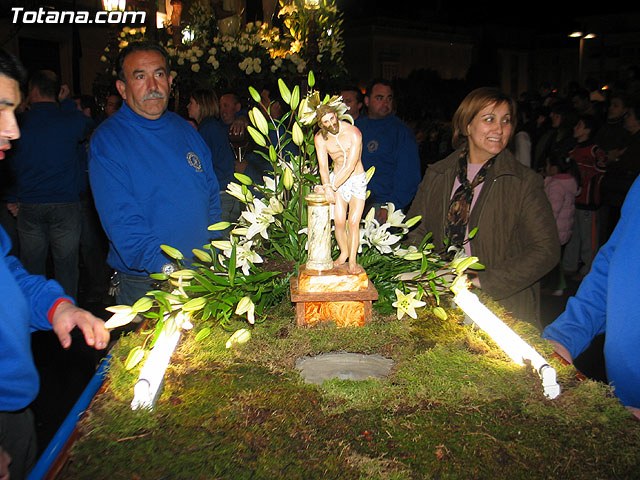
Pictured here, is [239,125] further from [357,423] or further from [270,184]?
[357,423]

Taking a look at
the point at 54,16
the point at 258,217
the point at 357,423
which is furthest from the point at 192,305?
the point at 54,16

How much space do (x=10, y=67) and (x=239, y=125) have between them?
3626mm

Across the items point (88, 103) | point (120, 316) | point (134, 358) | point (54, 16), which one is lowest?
point (134, 358)

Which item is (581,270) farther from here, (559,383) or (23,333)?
(23,333)

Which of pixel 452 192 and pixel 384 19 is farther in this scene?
pixel 384 19

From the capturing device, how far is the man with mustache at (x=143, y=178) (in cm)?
237

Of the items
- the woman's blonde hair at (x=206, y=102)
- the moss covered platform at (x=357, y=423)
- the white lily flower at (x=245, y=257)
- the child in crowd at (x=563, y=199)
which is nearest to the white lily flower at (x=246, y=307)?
the moss covered platform at (x=357, y=423)

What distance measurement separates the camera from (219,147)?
5223 millimetres

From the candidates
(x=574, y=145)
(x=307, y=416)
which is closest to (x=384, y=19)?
(x=574, y=145)

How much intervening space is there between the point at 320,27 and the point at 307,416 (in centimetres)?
490

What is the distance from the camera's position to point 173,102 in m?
6.28

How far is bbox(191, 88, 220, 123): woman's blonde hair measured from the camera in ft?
17.6

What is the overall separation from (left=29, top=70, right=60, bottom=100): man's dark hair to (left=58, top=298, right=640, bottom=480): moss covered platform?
3681 mm

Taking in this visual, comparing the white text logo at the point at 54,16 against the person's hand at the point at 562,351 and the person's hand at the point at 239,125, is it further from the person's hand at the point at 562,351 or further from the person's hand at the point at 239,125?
the person's hand at the point at 562,351
